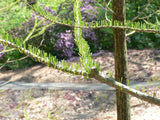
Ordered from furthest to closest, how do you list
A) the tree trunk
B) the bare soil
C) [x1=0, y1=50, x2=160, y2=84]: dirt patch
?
[x1=0, y1=50, x2=160, y2=84]: dirt patch < the bare soil < the tree trunk

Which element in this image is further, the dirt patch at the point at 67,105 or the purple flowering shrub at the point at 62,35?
the purple flowering shrub at the point at 62,35

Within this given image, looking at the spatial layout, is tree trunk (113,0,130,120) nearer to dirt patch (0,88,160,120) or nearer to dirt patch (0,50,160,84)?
dirt patch (0,88,160,120)

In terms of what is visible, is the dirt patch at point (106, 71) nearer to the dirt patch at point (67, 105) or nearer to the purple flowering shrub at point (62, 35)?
the purple flowering shrub at point (62, 35)

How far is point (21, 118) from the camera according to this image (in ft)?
17.2

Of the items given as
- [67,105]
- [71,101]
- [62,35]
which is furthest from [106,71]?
[62,35]

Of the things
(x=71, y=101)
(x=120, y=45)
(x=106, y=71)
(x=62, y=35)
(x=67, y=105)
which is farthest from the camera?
(x=62, y=35)

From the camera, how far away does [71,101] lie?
6.10 m

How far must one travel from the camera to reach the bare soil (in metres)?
5.18

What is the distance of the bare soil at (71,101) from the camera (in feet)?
17.0

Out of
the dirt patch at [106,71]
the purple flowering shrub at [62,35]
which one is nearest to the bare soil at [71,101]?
the dirt patch at [106,71]

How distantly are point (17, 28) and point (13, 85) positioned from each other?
12.1 ft

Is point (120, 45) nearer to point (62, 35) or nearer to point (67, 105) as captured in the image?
point (67, 105)

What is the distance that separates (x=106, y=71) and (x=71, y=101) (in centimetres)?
261

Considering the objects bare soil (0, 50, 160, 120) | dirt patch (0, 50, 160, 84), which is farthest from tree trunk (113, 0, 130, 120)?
dirt patch (0, 50, 160, 84)
